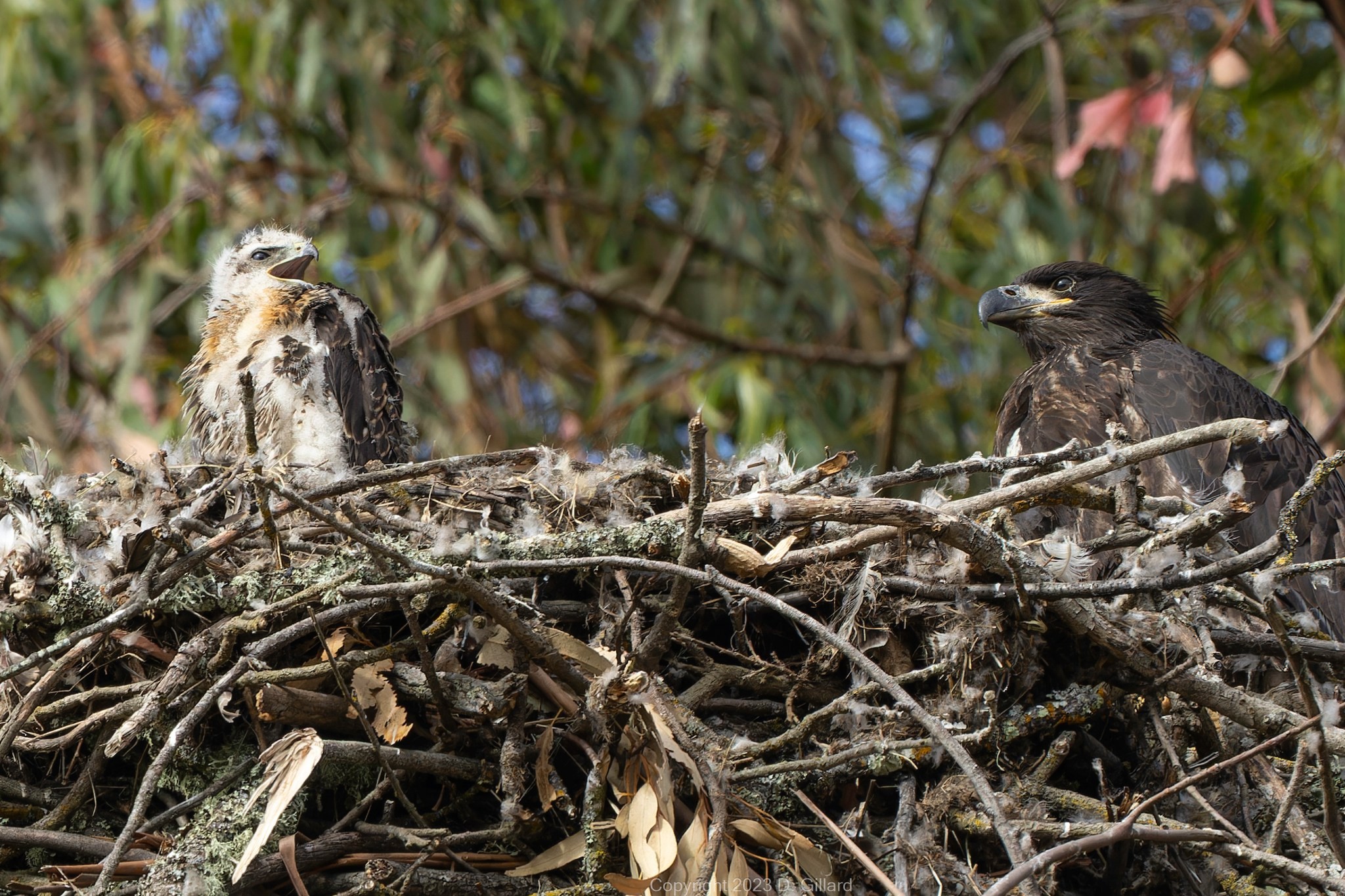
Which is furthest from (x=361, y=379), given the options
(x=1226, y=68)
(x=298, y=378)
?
(x=1226, y=68)

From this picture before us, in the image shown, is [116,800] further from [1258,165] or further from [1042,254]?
[1258,165]

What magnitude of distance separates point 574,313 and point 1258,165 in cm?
422

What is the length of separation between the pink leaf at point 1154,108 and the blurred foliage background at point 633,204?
0.81 m

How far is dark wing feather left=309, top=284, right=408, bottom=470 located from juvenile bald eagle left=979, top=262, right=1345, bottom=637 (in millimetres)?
2038

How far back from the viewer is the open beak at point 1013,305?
556 cm

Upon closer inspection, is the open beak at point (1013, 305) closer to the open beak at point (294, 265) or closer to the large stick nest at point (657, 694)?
the large stick nest at point (657, 694)

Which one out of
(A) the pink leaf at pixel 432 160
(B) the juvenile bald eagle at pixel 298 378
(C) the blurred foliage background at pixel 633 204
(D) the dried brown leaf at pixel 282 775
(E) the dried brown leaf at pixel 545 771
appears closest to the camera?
(D) the dried brown leaf at pixel 282 775

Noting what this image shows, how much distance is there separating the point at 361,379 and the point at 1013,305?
2.45m

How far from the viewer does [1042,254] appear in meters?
8.24

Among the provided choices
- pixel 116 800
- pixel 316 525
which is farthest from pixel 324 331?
pixel 116 800

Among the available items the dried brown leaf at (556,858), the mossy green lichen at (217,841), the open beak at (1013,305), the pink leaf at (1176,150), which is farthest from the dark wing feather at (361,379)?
the pink leaf at (1176,150)

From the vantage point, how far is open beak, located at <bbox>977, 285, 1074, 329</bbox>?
556cm

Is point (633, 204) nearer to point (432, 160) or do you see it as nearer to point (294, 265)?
point (432, 160)

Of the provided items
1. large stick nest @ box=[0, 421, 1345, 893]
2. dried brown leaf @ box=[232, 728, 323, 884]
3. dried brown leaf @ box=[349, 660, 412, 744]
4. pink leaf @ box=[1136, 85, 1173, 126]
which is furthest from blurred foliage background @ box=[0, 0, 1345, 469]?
dried brown leaf @ box=[232, 728, 323, 884]
